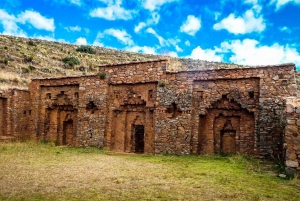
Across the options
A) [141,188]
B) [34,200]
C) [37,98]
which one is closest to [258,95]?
[141,188]

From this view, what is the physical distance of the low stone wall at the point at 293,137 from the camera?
29.9ft

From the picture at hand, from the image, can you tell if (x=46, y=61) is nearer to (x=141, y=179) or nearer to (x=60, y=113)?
(x=60, y=113)

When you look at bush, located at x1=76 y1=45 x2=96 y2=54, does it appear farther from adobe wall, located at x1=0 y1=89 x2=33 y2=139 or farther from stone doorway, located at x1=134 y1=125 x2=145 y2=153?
stone doorway, located at x1=134 y1=125 x2=145 y2=153

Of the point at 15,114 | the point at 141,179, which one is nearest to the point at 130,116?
the point at 15,114

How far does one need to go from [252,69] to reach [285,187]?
651 centimetres

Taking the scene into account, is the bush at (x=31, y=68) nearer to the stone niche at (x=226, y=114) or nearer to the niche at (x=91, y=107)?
the niche at (x=91, y=107)

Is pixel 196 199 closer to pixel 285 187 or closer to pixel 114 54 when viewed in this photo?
pixel 285 187

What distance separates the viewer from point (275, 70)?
12.9 metres

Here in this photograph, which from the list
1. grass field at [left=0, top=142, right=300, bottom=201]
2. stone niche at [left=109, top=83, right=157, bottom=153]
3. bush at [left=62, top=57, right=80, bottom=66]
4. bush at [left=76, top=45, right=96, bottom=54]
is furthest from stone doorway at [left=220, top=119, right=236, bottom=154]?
bush at [left=76, top=45, right=96, bottom=54]

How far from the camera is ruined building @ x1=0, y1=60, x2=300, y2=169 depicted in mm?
12898

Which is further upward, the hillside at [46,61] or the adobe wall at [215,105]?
the hillside at [46,61]

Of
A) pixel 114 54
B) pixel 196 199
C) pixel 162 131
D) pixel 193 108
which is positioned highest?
pixel 114 54

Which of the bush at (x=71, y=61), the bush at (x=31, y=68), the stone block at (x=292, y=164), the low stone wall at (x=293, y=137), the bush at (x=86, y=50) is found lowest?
the stone block at (x=292, y=164)

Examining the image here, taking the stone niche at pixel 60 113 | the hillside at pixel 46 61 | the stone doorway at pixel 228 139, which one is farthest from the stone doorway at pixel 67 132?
the stone doorway at pixel 228 139
